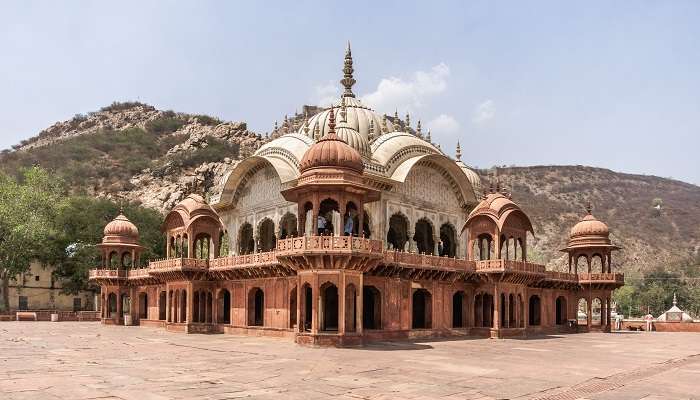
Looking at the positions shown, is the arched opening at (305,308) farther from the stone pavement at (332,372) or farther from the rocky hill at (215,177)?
the rocky hill at (215,177)

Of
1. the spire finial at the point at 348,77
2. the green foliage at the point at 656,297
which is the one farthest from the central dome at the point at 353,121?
the green foliage at the point at 656,297

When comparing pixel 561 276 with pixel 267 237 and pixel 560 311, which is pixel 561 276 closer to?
pixel 560 311

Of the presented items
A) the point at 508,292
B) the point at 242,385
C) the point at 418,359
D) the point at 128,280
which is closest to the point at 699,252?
the point at 508,292

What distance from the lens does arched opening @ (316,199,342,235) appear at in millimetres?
24419

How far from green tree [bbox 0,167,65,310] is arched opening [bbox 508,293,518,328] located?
103ft

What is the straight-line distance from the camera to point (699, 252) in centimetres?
9500

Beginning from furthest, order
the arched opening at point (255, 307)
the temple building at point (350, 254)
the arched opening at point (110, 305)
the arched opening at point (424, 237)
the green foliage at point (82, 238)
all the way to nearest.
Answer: the green foliage at point (82, 238) → the arched opening at point (110, 305) → the arched opening at point (424, 237) → the arched opening at point (255, 307) → the temple building at point (350, 254)

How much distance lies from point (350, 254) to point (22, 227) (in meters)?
30.1

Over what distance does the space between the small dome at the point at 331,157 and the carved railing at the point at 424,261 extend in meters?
4.04

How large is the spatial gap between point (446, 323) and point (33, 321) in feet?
91.9

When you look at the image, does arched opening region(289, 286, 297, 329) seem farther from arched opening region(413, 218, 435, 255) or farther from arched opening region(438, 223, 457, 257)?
arched opening region(438, 223, 457, 257)

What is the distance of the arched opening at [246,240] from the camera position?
3497 centimetres

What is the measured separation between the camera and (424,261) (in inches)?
1045

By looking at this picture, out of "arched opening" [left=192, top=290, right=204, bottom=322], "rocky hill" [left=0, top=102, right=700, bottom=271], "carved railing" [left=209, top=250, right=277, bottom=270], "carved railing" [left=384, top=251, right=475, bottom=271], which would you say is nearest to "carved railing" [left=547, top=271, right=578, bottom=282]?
"carved railing" [left=384, top=251, right=475, bottom=271]
